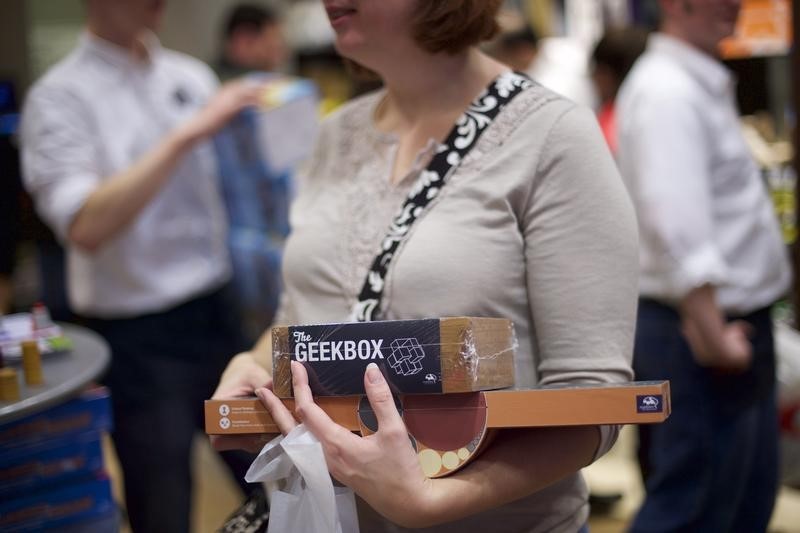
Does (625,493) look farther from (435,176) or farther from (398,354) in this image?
(398,354)

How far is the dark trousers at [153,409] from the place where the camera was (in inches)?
106

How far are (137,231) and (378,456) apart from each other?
1784 mm

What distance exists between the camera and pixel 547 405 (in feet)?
3.73

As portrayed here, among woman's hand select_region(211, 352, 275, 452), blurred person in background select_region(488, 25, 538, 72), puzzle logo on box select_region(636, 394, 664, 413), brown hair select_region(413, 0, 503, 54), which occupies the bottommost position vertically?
woman's hand select_region(211, 352, 275, 452)

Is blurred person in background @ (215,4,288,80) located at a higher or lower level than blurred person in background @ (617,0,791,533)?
higher

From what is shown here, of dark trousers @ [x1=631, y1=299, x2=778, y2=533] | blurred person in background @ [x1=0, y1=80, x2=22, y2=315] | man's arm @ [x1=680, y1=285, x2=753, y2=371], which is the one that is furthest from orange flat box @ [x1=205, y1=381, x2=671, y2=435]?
blurred person in background @ [x1=0, y1=80, x2=22, y2=315]

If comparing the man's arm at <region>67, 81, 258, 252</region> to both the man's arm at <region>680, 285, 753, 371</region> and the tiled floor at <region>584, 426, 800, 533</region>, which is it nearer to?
the man's arm at <region>680, 285, 753, 371</region>

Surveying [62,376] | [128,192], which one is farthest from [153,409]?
[62,376]

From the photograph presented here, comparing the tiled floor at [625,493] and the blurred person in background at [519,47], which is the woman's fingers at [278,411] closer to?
Answer: the tiled floor at [625,493]

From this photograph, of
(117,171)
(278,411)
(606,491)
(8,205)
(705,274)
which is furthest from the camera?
(8,205)

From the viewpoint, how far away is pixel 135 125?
278cm

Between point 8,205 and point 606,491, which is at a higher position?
point 8,205

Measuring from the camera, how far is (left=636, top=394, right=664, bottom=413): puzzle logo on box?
110cm

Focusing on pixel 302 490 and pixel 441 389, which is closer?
pixel 441 389
